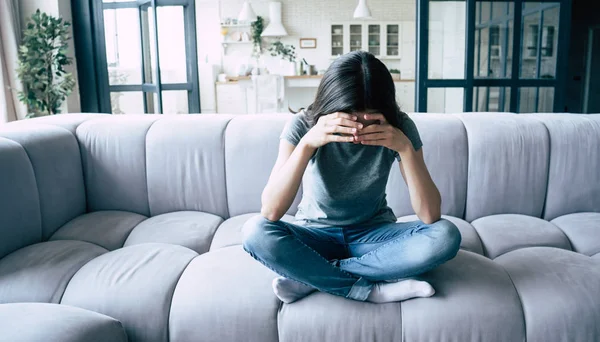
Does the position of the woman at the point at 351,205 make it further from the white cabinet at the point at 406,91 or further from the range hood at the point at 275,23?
the range hood at the point at 275,23

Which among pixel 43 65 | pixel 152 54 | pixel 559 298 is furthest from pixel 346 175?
pixel 43 65

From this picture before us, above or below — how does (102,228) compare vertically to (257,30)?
below

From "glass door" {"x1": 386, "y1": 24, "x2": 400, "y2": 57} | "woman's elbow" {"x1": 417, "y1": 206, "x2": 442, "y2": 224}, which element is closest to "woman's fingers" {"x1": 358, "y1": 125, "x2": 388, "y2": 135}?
"woman's elbow" {"x1": 417, "y1": 206, "x2": 442, "y2": 224}

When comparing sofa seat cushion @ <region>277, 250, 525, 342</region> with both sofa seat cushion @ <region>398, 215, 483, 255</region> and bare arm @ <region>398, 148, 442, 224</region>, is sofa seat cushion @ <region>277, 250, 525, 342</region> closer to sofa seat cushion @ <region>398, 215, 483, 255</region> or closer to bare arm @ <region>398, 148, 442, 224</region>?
bare arm @ <region>398, 148, 442, 224</region>

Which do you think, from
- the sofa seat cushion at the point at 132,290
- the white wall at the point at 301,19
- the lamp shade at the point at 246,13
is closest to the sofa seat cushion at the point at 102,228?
the sofa seat cushion at the point at 132,290

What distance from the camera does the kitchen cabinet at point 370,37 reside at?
8.74 metres

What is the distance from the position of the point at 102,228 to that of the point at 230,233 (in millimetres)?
512

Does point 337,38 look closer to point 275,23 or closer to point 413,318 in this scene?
point 275,23

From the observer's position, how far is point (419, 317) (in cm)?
124

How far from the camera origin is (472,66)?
10.9 feet

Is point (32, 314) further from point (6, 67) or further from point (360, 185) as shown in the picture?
point (6, 67)

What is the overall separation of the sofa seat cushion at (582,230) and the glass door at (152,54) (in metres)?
3.21

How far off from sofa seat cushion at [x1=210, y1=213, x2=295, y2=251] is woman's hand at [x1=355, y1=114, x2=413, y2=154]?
551mm

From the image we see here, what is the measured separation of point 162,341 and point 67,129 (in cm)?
124
